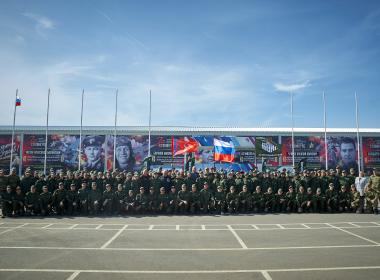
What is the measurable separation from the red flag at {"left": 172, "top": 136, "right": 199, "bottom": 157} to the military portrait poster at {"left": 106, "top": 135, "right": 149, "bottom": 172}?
3950 mm

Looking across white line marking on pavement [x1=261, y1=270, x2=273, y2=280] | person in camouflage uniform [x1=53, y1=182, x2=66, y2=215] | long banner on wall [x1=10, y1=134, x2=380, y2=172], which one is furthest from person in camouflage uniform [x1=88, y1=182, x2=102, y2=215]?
long banner on wall [x1=10, y1=134, x2=380, y2=172]

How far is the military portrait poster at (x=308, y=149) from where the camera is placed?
4562cm

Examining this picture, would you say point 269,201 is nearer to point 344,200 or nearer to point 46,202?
point 344,200

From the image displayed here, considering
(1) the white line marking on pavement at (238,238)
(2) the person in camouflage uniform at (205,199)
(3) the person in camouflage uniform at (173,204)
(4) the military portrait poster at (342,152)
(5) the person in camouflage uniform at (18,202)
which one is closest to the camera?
(1) the white line marking on pavement at (238,238)

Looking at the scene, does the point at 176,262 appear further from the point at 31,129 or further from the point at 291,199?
the point at 31,129

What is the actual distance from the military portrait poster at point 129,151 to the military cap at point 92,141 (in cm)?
110

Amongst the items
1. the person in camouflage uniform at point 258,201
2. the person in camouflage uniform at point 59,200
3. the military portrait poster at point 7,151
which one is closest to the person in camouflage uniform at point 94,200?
the person in camouflage uniform at point 59,200

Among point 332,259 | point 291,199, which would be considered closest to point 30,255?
point 332,259

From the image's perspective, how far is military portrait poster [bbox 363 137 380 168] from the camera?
1818 inches

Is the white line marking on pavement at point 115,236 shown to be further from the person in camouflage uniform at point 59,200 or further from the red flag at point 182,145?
the red flag at point 182,145

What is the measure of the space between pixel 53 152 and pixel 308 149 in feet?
115

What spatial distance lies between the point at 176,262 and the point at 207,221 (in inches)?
245

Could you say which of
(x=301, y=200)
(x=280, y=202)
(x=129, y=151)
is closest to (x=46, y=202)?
(x=280, y=202)

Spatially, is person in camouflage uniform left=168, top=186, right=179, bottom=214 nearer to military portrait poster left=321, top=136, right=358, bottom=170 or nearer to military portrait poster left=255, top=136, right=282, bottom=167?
military portrait poster left=255, top=136, right=282, bottom=167
